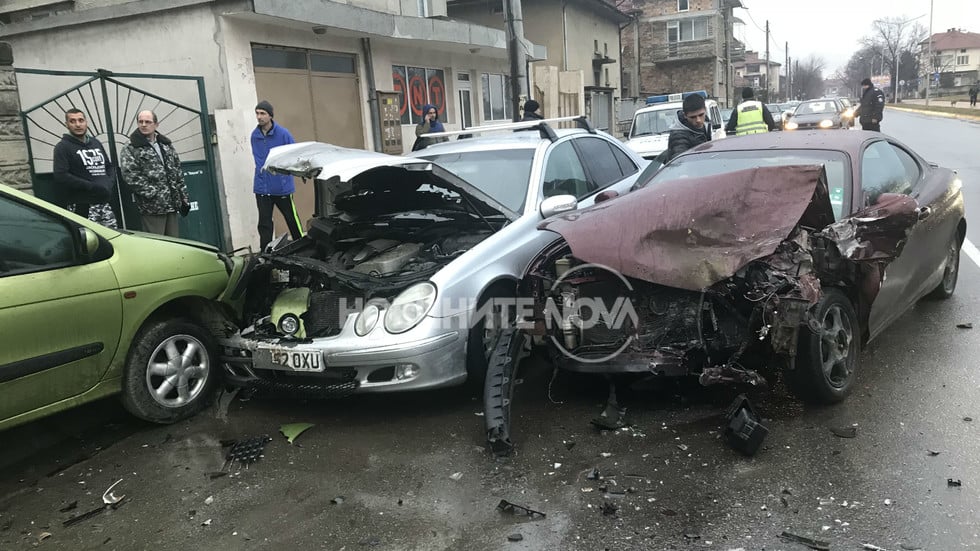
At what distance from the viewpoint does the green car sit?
3740 millimetres

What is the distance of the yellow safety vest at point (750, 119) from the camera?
35.4ft

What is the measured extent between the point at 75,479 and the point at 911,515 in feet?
13.7

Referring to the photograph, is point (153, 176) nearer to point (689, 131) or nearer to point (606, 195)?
point (606, 195)

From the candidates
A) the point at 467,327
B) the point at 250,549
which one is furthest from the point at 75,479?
the point at 467,327

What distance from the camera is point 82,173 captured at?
6.57 m

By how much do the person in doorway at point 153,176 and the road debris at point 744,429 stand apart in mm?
5921

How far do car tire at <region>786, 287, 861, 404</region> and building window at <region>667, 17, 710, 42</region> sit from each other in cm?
4765

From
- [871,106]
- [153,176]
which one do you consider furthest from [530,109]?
[871,106]

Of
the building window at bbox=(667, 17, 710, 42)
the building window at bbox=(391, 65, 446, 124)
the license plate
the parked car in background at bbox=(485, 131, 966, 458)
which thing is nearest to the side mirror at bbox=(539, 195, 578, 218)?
the parked car in background at bbox=(485, 131, 966, 458)

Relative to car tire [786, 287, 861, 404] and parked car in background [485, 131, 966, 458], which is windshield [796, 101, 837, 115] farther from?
car tire [786, 287, 861, 404]

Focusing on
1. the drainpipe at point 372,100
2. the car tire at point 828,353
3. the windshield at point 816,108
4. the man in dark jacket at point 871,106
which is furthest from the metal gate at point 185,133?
the windshield at point 816,108

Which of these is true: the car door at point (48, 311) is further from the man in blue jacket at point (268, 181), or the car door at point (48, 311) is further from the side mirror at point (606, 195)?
the man in blue jacket at point (268, 181)

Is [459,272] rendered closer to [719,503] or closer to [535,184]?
[535,184]

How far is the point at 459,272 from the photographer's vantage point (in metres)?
4.35
